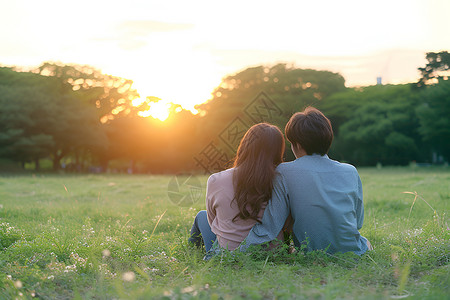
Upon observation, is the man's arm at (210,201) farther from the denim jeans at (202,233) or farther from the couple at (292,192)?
the denim jeans at (202,233)

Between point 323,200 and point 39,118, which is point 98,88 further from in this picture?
point 323,200

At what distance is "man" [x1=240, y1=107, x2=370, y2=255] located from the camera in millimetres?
3463

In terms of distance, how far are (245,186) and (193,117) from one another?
33.9 metres

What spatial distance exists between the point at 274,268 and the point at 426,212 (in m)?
4.34

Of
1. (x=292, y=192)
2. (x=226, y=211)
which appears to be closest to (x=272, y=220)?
(x=292, y=192)

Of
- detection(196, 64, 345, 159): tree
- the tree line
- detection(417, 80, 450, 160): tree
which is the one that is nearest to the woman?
the tree line

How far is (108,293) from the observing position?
2742 millimetres

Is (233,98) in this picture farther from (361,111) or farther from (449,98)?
(449,98)

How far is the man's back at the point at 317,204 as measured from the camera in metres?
3.46

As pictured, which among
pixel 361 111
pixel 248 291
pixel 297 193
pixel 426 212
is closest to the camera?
pixel 248 291

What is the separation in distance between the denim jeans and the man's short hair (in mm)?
1162

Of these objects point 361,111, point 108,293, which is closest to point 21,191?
point 108,293

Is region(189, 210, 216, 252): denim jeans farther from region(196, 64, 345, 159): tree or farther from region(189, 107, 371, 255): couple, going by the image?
region(196, 64, 345, 159): tree

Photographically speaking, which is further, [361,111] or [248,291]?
[361,111]
